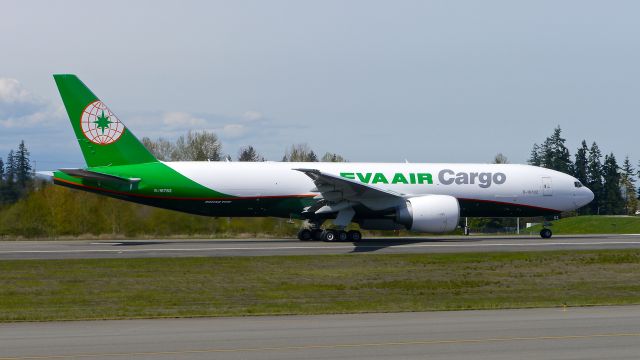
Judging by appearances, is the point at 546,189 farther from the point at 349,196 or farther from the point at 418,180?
the point at 349,196

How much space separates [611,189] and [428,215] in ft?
272

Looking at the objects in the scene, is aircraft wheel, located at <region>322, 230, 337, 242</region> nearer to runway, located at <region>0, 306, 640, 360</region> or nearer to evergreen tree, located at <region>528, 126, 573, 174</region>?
runway, located at <region>0, 306, 640, 360</region>

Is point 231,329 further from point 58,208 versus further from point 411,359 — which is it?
point 58,208

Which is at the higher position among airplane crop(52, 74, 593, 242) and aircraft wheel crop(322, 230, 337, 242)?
airplane crop(52, 74, 593, 242)

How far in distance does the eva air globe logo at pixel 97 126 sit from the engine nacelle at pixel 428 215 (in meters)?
12.8

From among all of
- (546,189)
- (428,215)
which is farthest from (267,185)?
(546,189)

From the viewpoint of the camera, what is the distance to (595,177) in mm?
113938

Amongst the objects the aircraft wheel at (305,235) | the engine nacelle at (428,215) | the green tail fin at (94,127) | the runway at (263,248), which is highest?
the green tail fin at (94,127)

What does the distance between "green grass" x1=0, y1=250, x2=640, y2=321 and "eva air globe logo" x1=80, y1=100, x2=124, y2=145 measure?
9.94 metres

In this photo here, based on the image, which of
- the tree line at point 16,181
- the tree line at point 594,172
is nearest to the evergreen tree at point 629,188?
the tree line at point 594,172

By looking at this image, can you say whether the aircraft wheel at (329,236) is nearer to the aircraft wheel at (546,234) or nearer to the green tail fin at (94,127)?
the green tail fin at (94,127)

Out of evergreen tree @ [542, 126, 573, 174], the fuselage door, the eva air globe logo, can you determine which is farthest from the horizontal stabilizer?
evergreen tree @ [542, 126, 573, 174]

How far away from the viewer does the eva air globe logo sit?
34656 millimetres

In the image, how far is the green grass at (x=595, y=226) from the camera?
69062 mm
